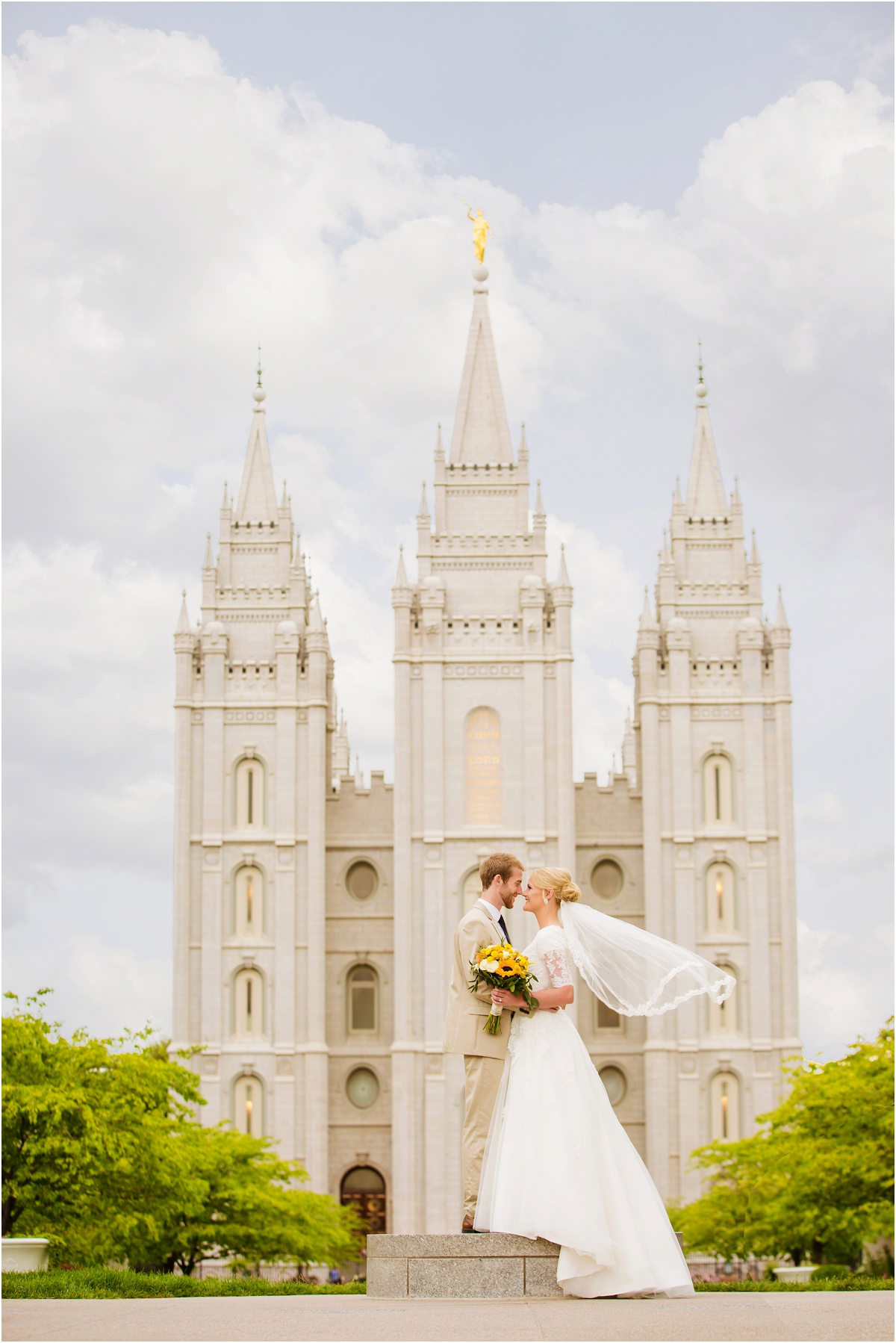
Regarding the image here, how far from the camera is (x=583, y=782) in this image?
54.0 metres

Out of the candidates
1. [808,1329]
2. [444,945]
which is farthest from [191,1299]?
[444,945]

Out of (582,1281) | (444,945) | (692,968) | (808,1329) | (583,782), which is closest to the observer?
(808,1329)

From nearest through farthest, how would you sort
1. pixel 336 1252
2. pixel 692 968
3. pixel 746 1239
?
pixel 692 968 → pixel 746 1239 → pixel 336 1252

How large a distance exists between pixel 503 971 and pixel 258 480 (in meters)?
46.0

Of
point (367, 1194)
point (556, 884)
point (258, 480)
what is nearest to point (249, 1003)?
point (367, 1194)

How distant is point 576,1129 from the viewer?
12.4 m

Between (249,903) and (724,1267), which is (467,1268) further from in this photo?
(249,903)

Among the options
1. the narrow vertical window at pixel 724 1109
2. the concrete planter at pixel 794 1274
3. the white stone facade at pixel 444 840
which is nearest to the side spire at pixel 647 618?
the white stone facade at pixel 444 840

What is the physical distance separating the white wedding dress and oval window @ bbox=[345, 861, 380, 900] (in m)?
40.6

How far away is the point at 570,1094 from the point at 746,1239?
27.2 m

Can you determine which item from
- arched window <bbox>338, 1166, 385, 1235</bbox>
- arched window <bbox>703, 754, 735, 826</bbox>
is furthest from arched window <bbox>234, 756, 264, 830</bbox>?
arched window <bbox>703, 754, 735, 826</bbox>

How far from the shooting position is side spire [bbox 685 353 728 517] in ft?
185

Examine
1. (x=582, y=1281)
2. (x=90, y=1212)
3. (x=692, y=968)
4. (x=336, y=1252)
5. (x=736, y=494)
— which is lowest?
(x=336, y=1252)

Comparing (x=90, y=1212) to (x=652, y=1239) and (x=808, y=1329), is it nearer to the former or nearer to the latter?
(x=652, y=1239)
